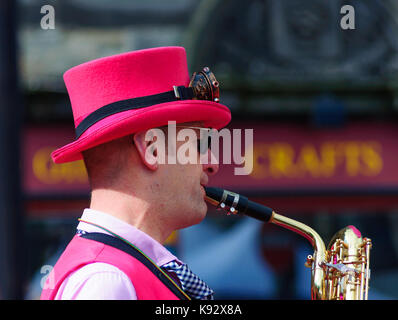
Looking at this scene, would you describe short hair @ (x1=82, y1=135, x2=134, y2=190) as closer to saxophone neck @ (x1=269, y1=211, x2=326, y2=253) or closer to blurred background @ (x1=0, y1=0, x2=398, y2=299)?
saxophone neck @ (x1=269, y1=211, x2=326, y2=253)

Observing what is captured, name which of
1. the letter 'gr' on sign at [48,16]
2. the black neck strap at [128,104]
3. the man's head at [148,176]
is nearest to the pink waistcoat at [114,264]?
the man's head at [148,176]

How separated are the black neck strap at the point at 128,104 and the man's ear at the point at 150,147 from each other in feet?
0.34

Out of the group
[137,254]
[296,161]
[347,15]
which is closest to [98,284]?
[137,254]

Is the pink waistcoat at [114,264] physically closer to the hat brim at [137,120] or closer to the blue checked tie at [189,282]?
the blue checked tie at [189,282]

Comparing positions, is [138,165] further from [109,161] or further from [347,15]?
[347,15]

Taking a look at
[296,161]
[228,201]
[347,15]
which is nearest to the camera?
[228,201]

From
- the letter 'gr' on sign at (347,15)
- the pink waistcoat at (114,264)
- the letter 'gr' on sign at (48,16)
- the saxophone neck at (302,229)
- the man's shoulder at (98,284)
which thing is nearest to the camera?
the man's shoulder at (98,284)

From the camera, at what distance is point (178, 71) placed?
2285 millimetres

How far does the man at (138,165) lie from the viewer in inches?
80.0

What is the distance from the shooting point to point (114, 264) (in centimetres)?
190

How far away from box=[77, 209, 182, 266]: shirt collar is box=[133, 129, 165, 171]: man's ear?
0.23m

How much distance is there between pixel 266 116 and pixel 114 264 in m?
6.45

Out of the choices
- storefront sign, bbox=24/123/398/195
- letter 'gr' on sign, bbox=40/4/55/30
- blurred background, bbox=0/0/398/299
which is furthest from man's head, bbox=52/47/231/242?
storefront sign, bbox=24/123/398/195

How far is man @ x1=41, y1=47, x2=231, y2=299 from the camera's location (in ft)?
6.67
